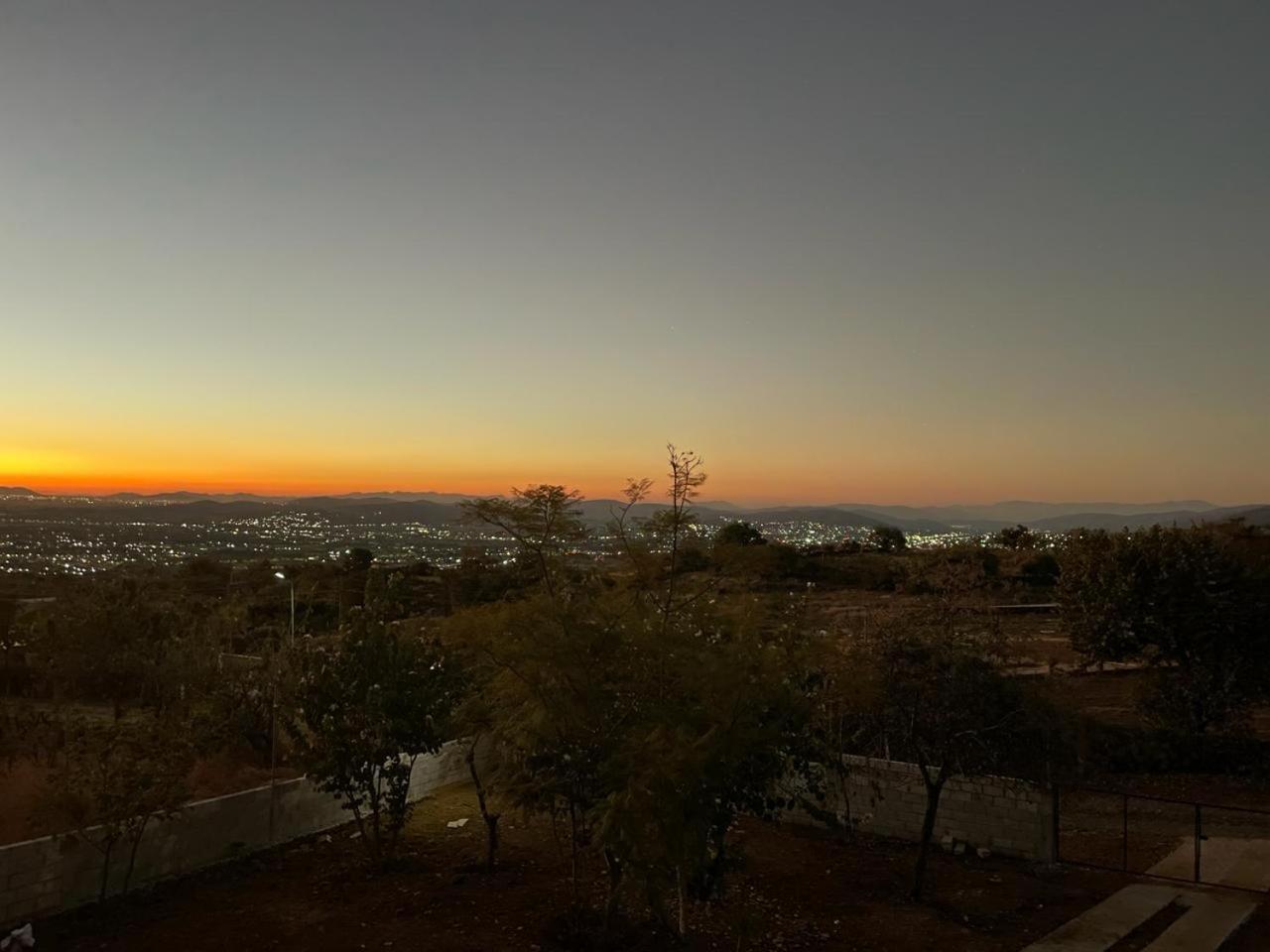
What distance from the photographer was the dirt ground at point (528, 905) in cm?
1003

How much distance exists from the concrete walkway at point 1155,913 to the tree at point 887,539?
50.9m

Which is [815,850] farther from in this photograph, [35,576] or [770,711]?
[35,576]

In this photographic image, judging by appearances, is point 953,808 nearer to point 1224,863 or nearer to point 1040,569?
point 1224,863

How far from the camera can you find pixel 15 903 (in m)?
10.0

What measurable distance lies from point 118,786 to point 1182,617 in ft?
67.8

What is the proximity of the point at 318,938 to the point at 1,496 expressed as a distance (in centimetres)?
7161

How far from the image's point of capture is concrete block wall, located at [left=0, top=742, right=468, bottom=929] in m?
10.1

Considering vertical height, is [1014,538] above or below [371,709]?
above

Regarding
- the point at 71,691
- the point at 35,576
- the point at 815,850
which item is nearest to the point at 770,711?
the point at 815,850

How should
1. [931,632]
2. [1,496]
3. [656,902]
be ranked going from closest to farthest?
[656,902]
[931,632]
[1,496]

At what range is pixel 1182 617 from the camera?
1986cm

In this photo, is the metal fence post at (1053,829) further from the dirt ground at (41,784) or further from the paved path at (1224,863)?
the dirt ground at (41,784)

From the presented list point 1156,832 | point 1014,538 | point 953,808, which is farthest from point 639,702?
point 1014,538

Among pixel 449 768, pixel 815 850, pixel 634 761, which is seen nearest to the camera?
pixel 634 761
